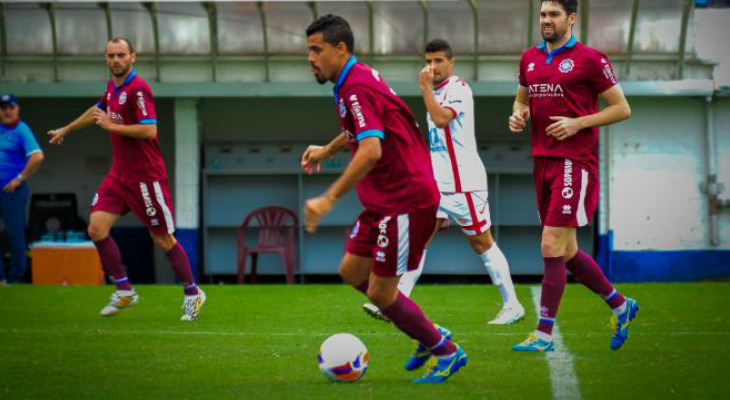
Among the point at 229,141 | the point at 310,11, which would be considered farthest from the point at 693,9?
the point at 229,141

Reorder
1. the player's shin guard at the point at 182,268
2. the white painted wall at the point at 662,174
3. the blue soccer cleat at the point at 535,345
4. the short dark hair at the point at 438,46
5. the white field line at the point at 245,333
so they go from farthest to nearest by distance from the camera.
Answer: the white painted wall at the point at 662,174 < the player's shin guard at the point at 182,268 < the short dark hair at the point at 438,46 < the white field line at the point at 245,333 < the blue soccer cleat at the point at 535,345

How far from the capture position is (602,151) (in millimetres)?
18312

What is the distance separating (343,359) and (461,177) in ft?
12.0

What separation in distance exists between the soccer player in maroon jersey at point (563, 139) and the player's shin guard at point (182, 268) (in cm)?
353

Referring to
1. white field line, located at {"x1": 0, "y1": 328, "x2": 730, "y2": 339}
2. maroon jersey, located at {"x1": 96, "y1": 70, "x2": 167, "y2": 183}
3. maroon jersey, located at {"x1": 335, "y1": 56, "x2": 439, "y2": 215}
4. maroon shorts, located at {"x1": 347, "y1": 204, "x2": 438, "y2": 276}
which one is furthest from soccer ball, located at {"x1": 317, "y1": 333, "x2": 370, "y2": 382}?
maroon jersey, located at {"x1": 96, "y1": 70, "x2": 167, "y2": 183}

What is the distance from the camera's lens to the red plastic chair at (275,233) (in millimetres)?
18969

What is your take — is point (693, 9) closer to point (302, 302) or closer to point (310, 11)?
point (310, 11)

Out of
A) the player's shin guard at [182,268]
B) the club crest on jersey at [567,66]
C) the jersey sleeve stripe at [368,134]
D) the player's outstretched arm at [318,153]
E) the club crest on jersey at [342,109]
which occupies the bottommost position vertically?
the player's shin guard at [182,268]

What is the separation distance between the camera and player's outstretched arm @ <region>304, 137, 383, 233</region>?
5793 millimetres

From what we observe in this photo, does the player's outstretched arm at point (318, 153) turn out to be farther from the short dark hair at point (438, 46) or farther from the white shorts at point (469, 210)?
the white shorts at point (469, 210)

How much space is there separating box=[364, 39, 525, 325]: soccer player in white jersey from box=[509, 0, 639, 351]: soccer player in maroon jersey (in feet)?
6.12

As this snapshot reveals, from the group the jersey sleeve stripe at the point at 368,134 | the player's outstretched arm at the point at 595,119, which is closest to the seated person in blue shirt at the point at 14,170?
the player's outstretched arm at the point at 595,119

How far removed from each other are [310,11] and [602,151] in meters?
4.91

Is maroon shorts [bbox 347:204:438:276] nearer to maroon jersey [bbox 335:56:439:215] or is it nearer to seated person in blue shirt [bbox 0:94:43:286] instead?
maroon jersey [bbox 335:56:439:215]
